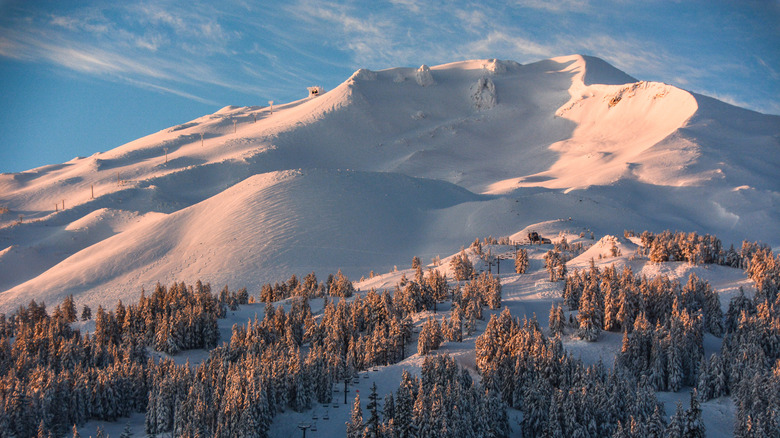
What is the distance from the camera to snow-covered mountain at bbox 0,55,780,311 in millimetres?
100500

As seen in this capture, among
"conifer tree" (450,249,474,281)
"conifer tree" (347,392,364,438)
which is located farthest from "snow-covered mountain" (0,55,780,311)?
"conifer tree" (347,392,364,438)

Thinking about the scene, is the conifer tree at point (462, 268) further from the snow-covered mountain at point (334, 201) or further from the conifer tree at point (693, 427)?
the conifer tree at point (693, 427)

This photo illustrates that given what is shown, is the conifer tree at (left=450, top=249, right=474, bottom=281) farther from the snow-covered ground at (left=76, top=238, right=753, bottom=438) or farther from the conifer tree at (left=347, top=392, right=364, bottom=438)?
the conifer tree at (left=347, top=392, right=364, bottom=438)

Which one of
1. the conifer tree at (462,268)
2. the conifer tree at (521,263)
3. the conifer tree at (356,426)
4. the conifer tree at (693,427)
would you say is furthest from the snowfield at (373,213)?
the conifer tree at (356,426)

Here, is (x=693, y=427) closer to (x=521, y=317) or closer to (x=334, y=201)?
(x=521, y=317)

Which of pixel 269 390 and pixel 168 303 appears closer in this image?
pixel 269 390

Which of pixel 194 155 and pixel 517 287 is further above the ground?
pixel 194 155

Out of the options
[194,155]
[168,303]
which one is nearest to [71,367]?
[168,303]

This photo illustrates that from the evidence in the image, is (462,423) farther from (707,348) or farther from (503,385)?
(707,348)

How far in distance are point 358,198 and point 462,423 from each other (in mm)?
81082

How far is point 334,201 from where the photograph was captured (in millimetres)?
116938

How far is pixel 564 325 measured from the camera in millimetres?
57938

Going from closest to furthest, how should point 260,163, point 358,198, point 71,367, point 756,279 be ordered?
point 71,367
point 756,279
point 358,198
point 260,163

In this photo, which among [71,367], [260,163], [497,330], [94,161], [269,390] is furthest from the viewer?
[94,161]
